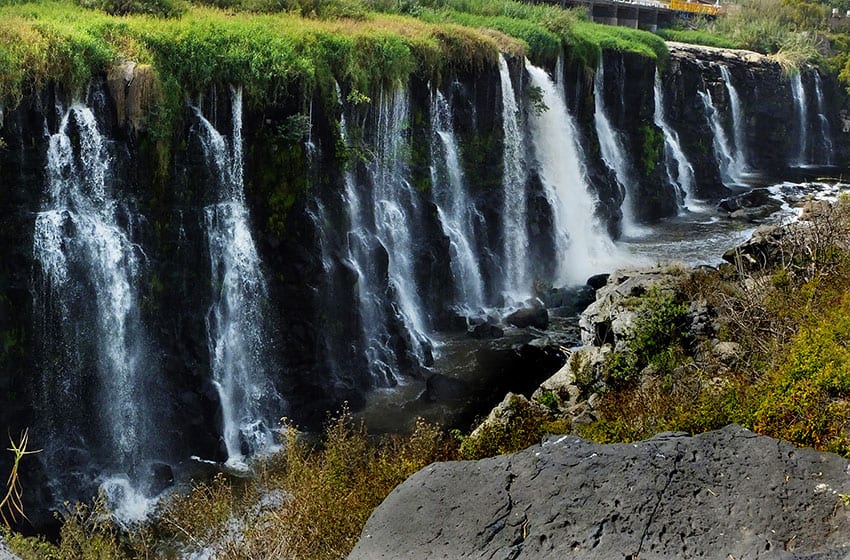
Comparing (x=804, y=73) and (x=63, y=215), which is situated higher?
(x=804, y=73)

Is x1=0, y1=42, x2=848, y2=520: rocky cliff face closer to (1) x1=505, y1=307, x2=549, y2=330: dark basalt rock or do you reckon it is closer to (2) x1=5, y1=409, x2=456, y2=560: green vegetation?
(1) x1=505, y1=307, x2=549, y2=330: dark basalt rock

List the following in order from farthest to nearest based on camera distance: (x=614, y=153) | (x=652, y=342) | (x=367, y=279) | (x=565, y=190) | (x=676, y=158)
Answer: (x=676, y=158)
(x=614, y=153)
(x=565, y=190)
(x=367, y=279)
(x=652, y=342)

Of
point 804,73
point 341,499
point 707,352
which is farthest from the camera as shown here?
point 804,73

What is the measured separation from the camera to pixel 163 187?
19.2 m

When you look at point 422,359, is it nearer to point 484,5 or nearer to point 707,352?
point 707,352

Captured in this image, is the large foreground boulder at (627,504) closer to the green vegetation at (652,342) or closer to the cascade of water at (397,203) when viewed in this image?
the green vegetation at (652,342)

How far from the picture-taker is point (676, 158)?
128 feet

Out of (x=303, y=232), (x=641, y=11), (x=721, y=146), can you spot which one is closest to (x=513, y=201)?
(x=303, y=232)

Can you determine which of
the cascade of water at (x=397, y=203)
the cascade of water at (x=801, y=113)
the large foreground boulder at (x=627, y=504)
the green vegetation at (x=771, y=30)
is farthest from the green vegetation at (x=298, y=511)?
the green vegetation at (x=771, y=30)

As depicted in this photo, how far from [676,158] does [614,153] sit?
18.2 feet

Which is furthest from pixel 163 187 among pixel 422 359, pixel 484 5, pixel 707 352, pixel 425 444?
pixel 484 5

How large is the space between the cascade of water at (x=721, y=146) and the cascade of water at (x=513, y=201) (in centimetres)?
1695

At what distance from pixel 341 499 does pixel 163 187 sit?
10767 millimetres

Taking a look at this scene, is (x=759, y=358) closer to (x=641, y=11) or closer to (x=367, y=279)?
(x=367, y=279)
